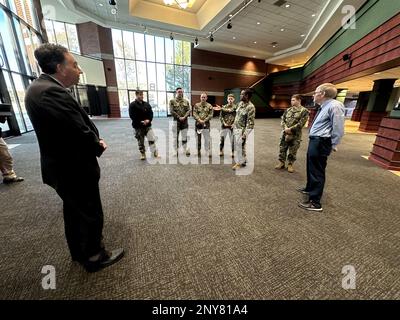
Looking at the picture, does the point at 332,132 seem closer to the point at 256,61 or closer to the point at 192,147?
the point at 192,147

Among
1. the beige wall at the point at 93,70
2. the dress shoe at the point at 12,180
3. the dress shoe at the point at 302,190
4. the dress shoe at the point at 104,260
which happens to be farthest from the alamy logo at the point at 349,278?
the beige wall at the point at 93,70

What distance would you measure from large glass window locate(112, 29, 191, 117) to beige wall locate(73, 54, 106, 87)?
108 cm

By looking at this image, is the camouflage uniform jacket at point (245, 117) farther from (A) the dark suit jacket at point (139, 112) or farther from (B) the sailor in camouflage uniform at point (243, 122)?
(A) the dark suit jacket at point (139, 112)

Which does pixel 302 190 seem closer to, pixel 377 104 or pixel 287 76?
pixel 377 104

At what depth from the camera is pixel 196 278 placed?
135cm

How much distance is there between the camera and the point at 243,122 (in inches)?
142

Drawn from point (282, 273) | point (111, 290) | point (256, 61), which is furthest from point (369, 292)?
point (256, 61)

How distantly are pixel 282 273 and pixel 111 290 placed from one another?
1.29 meters

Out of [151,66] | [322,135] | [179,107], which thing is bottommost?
[322,135]

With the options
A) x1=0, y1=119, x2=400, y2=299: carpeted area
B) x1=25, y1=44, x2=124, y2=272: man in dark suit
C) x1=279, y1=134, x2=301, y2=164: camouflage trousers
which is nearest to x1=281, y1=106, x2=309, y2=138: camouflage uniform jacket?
x1=279, y1=134, x2=301, y2=164: camouflage trousers

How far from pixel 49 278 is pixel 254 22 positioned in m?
12.9

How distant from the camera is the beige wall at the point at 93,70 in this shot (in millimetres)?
11325

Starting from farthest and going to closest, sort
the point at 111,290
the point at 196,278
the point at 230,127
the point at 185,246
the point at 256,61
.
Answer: the point at 256,61 < the point at 230,127 < the point at 185,246 < the point at 196,278 < the point at 111,290

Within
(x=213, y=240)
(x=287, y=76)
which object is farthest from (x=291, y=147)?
(x=287, y=76)
